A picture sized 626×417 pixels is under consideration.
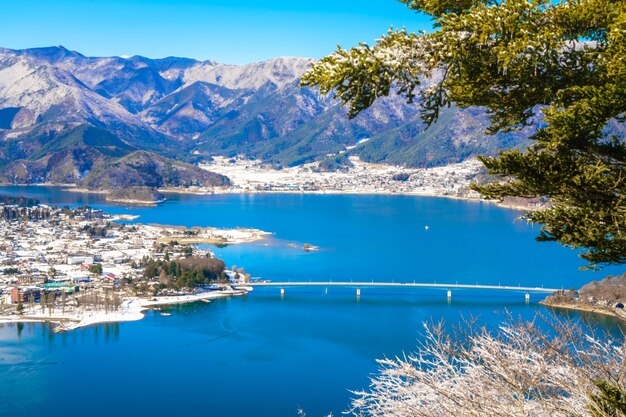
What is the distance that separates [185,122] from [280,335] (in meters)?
139

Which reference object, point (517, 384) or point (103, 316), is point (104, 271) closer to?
point (103, 316)

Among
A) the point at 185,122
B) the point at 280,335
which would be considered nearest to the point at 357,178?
the point at 280,335

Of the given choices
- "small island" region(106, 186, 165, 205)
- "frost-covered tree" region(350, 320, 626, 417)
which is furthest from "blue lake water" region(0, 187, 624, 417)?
"small island" region(106, 186, 165, 205)

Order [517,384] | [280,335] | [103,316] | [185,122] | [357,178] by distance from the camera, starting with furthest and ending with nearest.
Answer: [185,122]
[357,178]
[103,316]
[280,335]
[517,384]

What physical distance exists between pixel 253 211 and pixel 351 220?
30.6 feet

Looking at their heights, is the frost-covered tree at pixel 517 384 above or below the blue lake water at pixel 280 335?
above

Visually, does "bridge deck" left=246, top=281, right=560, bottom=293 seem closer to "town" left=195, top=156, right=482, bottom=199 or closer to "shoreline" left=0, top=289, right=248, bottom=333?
"shoreline" left=0, top=289, right=248, bottom=333

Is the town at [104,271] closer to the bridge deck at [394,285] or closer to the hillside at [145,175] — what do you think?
the bridge deck at [394,285]

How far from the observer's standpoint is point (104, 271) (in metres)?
25.5

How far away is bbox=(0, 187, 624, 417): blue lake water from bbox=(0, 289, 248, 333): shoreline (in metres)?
0.46

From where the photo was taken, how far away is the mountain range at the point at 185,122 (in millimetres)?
86875

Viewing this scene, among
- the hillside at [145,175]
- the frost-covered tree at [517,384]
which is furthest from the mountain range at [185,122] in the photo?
the frost-covered tree at [517,384]

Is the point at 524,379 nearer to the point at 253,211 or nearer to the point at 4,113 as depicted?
the point at 253,211

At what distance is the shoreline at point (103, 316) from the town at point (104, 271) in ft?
0.10
